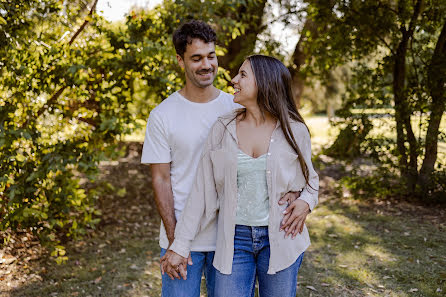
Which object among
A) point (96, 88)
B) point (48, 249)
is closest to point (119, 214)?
point (48, 249)

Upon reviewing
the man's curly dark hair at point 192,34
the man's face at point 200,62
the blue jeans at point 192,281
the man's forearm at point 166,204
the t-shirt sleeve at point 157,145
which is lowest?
the blue jeans at point 192,281

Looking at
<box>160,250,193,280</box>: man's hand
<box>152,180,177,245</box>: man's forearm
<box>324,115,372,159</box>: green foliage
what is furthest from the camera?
<box>324,115,372,159</box>: green foliage

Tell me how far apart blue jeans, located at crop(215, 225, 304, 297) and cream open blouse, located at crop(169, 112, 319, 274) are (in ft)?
0.14

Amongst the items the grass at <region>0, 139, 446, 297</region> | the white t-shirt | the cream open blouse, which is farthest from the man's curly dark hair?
the grass at <region>0, 139, 446, 297</region>

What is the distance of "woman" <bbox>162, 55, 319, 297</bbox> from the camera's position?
7.20ft

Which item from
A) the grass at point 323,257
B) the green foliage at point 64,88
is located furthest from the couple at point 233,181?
the green foliage at point 64,88

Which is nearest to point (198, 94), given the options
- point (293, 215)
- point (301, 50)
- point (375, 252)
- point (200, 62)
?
point (200, 62)

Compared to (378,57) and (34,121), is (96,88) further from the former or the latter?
(378,57)

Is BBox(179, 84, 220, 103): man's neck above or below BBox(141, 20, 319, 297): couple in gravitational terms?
above

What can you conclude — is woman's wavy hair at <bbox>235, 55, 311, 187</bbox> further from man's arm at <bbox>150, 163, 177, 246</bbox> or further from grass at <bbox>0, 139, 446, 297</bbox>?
grass at <bbox>0, 139, 446, 297</bbox>

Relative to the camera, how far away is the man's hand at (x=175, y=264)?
2324mm

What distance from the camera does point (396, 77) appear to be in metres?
6.96

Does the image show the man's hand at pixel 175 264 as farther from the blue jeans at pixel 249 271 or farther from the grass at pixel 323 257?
the grass at pixel 323 257

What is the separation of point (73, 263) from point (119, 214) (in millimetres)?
1887
